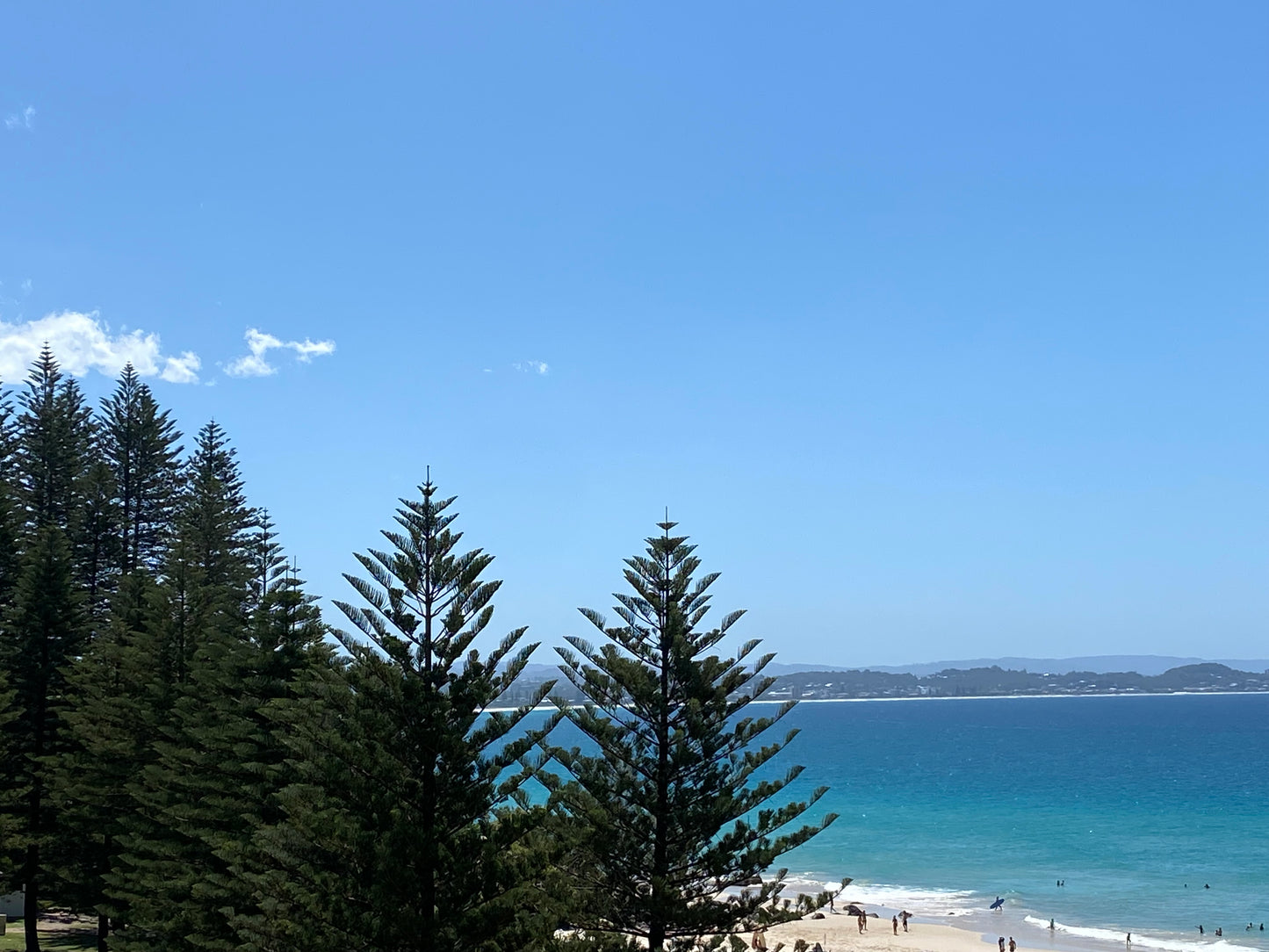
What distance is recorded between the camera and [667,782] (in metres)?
11.4

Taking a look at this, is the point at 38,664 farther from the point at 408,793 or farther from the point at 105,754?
the point at 408,793

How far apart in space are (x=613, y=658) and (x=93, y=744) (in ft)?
35.6

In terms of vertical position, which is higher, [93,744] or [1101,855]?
[93,744]

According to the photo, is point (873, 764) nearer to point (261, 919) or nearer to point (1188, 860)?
point (1188, 860)

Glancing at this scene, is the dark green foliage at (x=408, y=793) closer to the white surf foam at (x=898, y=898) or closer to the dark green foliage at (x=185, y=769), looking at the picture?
the dark green foliage at (x=185, y=769)

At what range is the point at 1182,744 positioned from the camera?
9819 centimetres

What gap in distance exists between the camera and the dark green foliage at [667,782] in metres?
11.1

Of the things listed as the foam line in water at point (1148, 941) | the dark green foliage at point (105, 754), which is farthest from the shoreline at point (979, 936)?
the dark green foliage at point (105, 754)

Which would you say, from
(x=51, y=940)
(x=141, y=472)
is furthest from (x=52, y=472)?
(x=51, y=940)

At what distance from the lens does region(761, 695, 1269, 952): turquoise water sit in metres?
31.5

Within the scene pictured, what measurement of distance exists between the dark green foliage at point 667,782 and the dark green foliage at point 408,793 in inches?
60.0

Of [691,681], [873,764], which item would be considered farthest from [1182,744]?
[691,681]

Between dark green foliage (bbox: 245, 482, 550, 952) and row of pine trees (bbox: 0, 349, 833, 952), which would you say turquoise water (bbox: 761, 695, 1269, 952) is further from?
dark green foliage (bbox: 245, 482, 550, 952)

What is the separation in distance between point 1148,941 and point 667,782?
2331 centimetres
